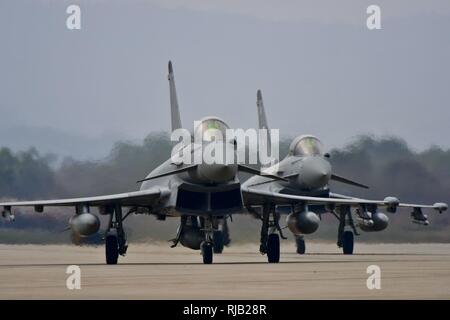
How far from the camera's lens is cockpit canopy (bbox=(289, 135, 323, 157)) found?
3481 centimetres

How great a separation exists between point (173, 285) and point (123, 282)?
47.3 inches

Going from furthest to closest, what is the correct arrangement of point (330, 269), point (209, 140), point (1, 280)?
point (209, 140) < point (330, 269) < point (1, 280)

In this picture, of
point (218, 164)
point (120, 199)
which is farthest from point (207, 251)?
point (218, 164)

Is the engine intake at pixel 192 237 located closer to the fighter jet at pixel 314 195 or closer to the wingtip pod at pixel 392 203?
the fighter jet at pixel 314 195

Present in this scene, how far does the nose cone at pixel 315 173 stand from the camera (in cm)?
3412

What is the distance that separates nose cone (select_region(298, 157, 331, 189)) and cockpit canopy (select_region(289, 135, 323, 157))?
12.8 inches

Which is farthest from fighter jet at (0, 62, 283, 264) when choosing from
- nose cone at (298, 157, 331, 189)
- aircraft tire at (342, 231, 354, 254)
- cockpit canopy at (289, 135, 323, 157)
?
aircraft tire at (342, 231, 354, 254)

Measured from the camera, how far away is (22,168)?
3525cm

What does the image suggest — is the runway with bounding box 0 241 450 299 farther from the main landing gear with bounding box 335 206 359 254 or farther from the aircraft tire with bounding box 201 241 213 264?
the main landing gear with bounding box 335 206 359 254

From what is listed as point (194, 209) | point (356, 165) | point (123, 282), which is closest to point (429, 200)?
point (356, 165)

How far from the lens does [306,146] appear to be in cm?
3494
